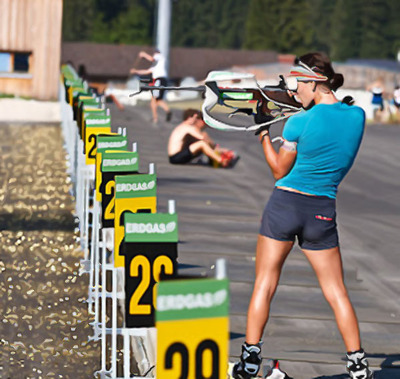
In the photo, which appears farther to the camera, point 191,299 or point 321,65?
point 321,65

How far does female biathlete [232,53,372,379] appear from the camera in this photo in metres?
6.63

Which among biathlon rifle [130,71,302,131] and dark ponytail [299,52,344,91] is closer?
dark ponytail [299,52,344,91]

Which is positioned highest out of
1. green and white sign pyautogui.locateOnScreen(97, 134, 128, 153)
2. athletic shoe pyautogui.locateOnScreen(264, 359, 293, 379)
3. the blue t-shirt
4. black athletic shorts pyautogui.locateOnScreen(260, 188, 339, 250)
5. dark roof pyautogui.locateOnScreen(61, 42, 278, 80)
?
the blue t-shirt

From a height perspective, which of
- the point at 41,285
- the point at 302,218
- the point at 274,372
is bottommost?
the point at 41,285

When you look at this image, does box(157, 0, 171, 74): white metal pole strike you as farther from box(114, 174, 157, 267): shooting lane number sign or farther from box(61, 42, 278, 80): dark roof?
box(61, 42, 278, 80): dark roof

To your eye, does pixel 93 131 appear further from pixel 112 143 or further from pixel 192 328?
pixel 192 328

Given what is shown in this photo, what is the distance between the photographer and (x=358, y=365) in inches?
266

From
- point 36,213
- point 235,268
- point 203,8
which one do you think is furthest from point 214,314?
point 203,8

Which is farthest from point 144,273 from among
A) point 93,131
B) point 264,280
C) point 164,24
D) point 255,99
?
point 164,24

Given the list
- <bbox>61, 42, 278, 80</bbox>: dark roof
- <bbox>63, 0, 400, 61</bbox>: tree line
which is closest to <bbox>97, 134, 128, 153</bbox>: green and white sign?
<bbox>61, 42, 278, 80</bbox>: dark roof

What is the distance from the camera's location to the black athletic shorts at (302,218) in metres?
6.73

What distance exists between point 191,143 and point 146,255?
42.7ft

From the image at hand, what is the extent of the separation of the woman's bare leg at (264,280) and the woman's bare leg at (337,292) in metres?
0.18

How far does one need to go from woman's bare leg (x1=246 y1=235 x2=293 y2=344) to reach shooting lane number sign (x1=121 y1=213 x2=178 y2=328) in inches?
23.0
